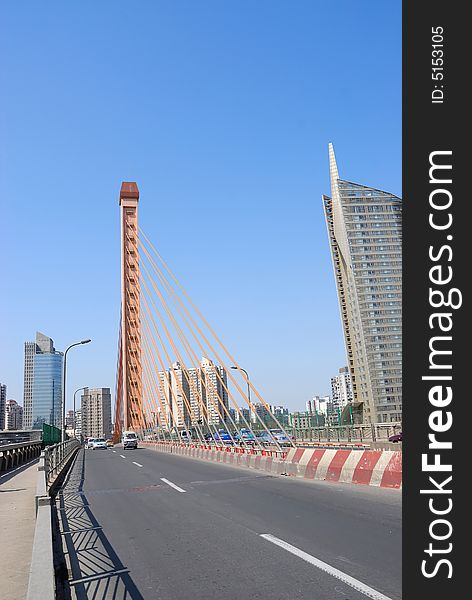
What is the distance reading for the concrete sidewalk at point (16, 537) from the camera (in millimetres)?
6879

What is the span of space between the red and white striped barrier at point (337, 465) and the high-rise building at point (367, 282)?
285 feet

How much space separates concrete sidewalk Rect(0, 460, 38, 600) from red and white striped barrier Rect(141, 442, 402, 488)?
8.17 meters

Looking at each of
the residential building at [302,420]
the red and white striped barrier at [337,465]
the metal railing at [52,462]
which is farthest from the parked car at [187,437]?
the metal railing at [52,462]

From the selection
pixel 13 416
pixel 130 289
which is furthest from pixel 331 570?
pixel 13 416

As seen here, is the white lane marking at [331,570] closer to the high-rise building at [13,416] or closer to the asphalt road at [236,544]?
the asphalt road at [236,544]

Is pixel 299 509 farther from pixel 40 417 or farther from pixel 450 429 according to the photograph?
pixel 40 417

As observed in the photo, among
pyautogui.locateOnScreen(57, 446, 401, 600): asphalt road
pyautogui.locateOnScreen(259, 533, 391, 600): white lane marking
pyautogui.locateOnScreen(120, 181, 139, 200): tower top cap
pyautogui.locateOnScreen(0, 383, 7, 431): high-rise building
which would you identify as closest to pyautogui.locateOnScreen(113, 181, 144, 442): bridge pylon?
pyautogui.locateOnScreen(120, 181, 139, 200): tower top cap

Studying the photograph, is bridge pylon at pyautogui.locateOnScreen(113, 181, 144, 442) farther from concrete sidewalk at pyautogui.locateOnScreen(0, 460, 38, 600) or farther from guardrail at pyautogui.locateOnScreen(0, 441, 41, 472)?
concrete sidewalk at pyautogui.locateOnScreen(0, 460, 38, 600)

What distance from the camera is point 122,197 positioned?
5947 cm

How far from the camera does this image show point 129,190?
196 feet

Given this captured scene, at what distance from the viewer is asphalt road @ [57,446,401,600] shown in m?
6.19

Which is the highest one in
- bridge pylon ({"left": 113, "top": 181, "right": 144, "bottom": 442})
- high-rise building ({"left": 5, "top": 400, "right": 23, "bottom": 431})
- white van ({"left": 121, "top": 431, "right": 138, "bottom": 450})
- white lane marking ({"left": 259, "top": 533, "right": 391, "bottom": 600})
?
bridge pylon ({"left": 113, "top": 181, "right": 144, "bottom": 442})

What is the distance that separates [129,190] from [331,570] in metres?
56.2

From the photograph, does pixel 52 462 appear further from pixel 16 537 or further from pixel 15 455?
pixel 15 455
